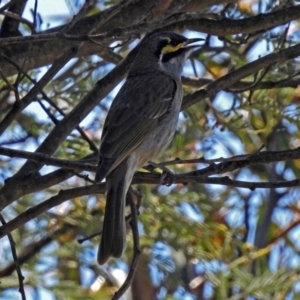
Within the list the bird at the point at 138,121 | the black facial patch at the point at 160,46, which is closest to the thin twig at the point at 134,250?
the bird at the point at 138,121

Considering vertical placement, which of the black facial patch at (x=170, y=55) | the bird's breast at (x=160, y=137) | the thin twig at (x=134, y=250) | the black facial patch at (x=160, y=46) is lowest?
the thin twig at (x=134, y=250)

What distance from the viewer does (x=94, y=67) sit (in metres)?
6.61

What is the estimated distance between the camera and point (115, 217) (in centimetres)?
480

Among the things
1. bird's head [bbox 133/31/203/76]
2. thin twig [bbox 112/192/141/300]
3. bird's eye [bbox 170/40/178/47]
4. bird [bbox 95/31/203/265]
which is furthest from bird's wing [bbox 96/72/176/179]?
thin twig [bbox 112/192/141/300]

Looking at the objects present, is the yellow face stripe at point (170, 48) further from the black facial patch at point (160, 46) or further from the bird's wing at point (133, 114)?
the bird's wing at point (133, 114)

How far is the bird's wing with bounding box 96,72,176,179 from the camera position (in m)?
5.01

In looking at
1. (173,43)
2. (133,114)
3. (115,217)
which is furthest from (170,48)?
(115,217)

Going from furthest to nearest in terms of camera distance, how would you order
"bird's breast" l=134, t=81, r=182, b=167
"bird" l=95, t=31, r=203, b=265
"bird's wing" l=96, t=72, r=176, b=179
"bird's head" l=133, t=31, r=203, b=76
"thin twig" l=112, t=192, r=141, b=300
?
"bird's head" l=133, t=31, r=203, b=76 → "bird's breast" l=134, t=81, r=182, b=167 → "bird's wing" l=96, t=72, r=176, b=179 → "bird" l=95, t=31, r=203, b=265 → "thin twig" l=112, t=192, r=141, b=300

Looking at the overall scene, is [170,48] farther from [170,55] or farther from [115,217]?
[115,217]

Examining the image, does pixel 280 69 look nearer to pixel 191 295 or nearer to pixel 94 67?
pixel 94 67

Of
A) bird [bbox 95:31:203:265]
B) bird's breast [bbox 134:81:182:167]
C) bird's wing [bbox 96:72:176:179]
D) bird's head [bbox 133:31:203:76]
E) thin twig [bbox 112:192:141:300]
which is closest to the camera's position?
thin twig [bbox 112:192:141:300]

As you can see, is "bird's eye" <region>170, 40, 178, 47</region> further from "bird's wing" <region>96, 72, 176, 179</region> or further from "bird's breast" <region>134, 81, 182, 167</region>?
"bird's breast" <region>134, 81, 182, 167</region>

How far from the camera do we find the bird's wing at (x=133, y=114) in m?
5.01

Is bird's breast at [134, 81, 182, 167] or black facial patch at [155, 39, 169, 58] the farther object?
black facial patch at [155, 39, 169, 58]
